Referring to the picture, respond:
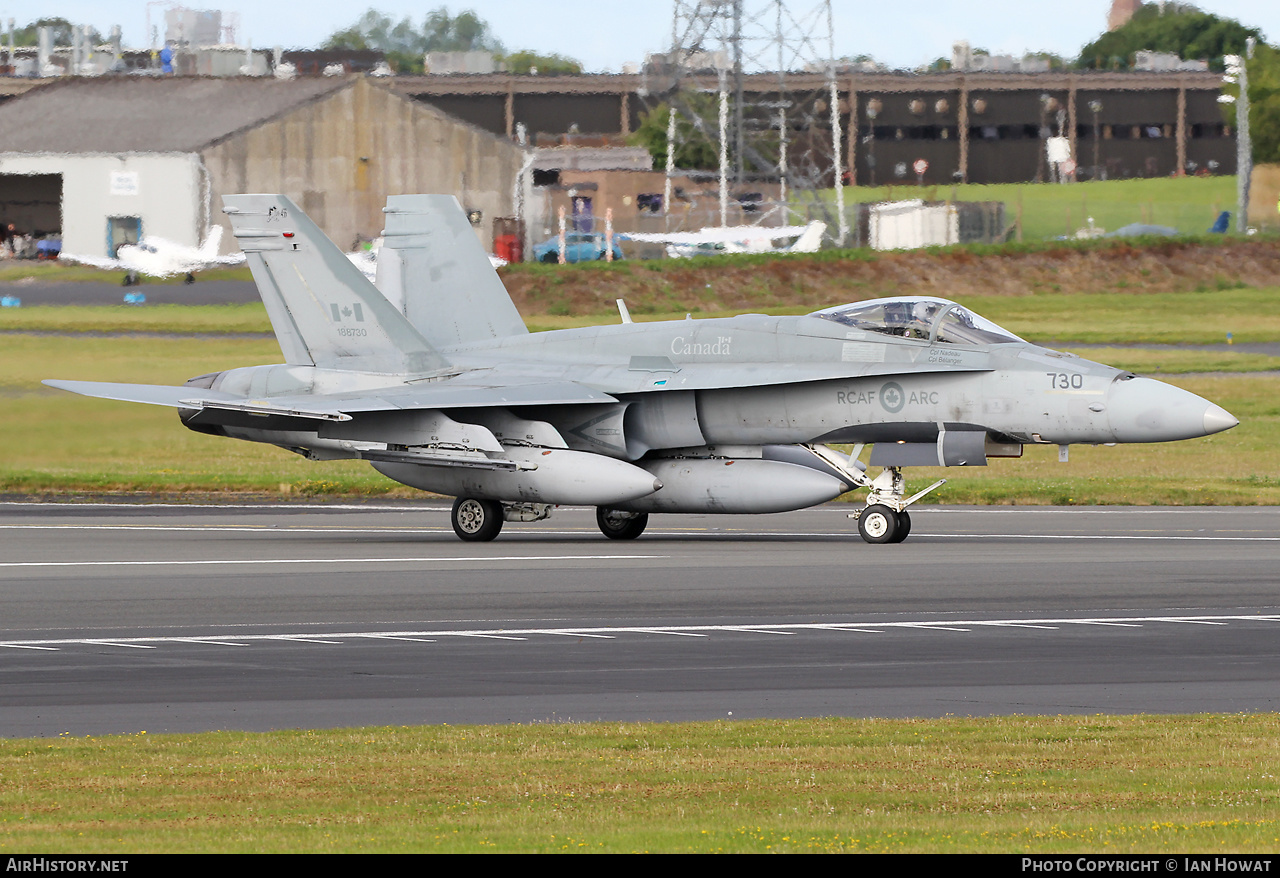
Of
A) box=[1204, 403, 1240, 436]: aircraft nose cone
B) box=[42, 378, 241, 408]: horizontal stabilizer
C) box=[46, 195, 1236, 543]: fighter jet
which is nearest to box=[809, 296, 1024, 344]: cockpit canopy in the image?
box=[46, 195, 1236, 543]: fighter jet

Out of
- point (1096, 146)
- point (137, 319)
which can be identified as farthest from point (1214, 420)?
point (1096, 146)

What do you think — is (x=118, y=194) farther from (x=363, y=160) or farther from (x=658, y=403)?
(x=658, y=403)

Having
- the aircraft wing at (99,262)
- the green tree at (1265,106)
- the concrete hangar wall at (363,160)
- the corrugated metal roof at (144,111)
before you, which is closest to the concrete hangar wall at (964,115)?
the green tree at (1265,106)

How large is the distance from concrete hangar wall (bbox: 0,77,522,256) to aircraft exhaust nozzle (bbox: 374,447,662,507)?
55170mm

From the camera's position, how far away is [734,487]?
22062mm

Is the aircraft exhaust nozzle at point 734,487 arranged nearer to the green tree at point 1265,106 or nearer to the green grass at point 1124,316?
the green grass at point 1124,316

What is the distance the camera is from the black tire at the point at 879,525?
72.4ft

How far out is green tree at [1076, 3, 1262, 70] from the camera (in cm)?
14975

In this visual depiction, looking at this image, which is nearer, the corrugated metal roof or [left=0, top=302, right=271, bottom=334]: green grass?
[left=0, top=302, right=271, bottom=334]: green grass

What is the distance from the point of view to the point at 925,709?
11.5 m

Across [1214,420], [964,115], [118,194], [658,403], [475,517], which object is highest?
[964,115]

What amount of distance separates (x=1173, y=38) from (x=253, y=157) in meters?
104

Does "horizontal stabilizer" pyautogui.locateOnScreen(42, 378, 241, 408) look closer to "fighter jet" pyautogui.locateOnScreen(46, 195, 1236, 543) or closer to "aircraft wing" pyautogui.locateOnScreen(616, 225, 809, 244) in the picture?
"fighter jet" pyautogui.locateOnScreen(46, 195, 1236, 543)

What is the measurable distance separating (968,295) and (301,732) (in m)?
60.6
